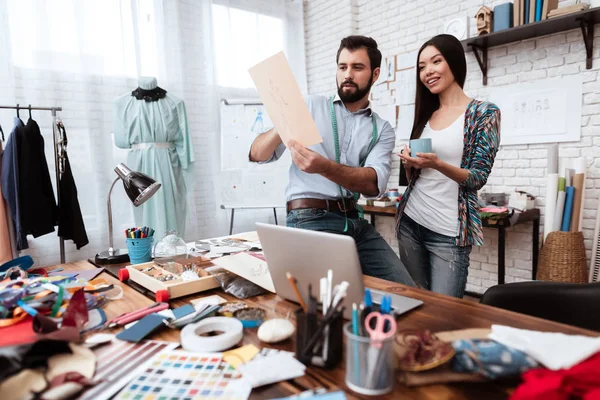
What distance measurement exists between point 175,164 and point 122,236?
2.75 feet

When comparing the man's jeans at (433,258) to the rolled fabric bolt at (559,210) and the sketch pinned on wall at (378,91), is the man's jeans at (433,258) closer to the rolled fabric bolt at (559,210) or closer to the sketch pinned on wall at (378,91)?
the rolled fabric bolt at (559,210)

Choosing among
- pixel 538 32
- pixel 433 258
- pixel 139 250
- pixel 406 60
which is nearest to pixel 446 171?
pixel 433 258

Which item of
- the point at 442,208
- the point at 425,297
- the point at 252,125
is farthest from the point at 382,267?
the point at 252,125

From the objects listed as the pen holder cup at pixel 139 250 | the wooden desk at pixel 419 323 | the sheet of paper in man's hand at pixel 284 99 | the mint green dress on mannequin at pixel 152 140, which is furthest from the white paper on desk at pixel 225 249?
the mint green dress on mannequin at pixel 152 140

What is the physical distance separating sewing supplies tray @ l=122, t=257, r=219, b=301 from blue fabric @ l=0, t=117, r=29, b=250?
70.7 inches

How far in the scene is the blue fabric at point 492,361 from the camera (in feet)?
2.24

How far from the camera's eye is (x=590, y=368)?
0.60 m

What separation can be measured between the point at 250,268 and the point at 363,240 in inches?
27.3

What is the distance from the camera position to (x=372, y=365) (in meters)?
0.67

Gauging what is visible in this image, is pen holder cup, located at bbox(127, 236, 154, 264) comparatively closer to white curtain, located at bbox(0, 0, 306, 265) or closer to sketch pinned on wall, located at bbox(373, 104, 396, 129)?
white curtain, located at bbox(0, 0, 306, 265)

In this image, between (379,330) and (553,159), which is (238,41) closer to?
(553,159)

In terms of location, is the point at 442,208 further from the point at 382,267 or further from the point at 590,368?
the point at 590,368

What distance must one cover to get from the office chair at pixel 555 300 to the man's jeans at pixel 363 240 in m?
0.43

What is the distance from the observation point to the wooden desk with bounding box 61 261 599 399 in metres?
0.67
